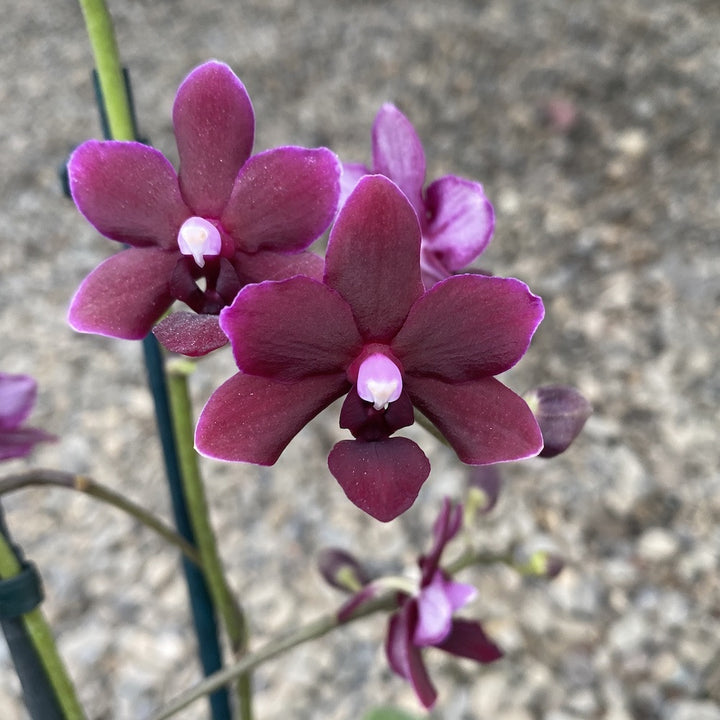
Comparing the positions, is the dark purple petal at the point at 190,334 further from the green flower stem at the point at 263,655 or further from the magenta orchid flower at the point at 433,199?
the green flower stem at the point at 263,655

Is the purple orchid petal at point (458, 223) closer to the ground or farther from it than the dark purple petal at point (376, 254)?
closer to the ground

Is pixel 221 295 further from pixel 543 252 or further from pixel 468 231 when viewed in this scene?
pixel 543 252

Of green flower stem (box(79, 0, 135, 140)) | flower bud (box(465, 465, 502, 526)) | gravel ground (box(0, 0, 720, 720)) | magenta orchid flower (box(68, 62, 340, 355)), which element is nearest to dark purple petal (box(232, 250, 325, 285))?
magenta orchid flower (box(68, 62, 340, 355))

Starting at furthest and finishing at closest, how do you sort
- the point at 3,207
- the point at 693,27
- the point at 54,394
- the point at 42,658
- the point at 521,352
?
the point at 693,27 < the point at 3,207 < the point at 54,394 < the point at 42,658 < the point at 521,352

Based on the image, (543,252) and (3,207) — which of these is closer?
(543,252)

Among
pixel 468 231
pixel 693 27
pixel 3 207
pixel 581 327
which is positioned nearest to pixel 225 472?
pixel 581 327

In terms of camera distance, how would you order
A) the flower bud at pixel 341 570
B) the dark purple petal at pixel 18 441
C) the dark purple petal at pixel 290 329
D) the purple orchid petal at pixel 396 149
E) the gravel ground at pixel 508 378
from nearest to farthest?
the dark purple petal at pixel 290 329
the purple orchid petal at pixel 396 149
the dark purple petal at pixel 18 441
the flower bud at pixel 341 570
the gravel ground at pixel 508 378

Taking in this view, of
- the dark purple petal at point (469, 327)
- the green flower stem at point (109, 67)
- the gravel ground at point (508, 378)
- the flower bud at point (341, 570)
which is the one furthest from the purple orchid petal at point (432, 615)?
the gravel ground at point (508, 378)
